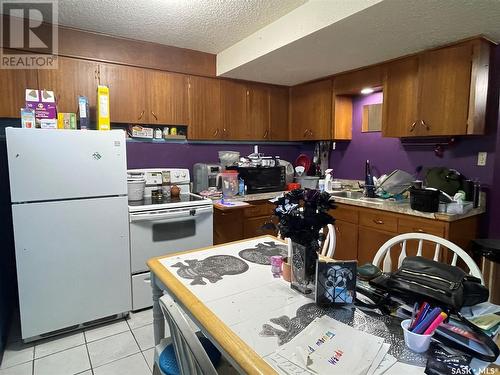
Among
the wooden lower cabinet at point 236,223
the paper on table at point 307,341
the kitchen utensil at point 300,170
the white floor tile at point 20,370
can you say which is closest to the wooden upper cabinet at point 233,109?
the kitchen utensil at point 300,170

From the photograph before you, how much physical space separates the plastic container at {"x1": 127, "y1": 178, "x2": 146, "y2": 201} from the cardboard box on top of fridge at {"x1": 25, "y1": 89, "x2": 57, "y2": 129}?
0.73 meters

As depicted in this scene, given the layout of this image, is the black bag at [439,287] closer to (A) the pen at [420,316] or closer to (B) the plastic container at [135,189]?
(A) the pen at [420,316]

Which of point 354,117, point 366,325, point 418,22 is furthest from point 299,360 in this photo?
point 354,117

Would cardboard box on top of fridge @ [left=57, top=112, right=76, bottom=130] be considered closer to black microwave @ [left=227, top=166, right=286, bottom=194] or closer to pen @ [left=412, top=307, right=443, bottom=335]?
black microwave @ [left=227, top=166, right=286, bottom=194]

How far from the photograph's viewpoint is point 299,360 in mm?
784

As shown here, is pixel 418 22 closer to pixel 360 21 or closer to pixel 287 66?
pixel 360 21

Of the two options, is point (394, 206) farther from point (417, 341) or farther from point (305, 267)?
point (417, 341)

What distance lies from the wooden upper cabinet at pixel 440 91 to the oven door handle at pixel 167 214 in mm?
1917

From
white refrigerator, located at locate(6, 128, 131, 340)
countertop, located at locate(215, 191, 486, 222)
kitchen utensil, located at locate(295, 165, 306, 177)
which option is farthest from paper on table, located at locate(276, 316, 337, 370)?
kitchen utensil, located at locate(295, 165, 306, 177)

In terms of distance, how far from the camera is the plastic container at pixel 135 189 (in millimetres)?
2627

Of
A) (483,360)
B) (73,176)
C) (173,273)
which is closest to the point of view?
(483,360)

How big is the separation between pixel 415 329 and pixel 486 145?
7.57ft

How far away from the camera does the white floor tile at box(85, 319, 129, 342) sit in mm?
2174

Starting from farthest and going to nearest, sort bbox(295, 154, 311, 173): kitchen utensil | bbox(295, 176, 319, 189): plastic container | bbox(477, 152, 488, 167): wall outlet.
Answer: bbox(295, 154, 311, 173): kitchen utensil
bbox(295, 176, 319, 189): plastic container
bbox(477, 152, 488, 167): wall outlet
